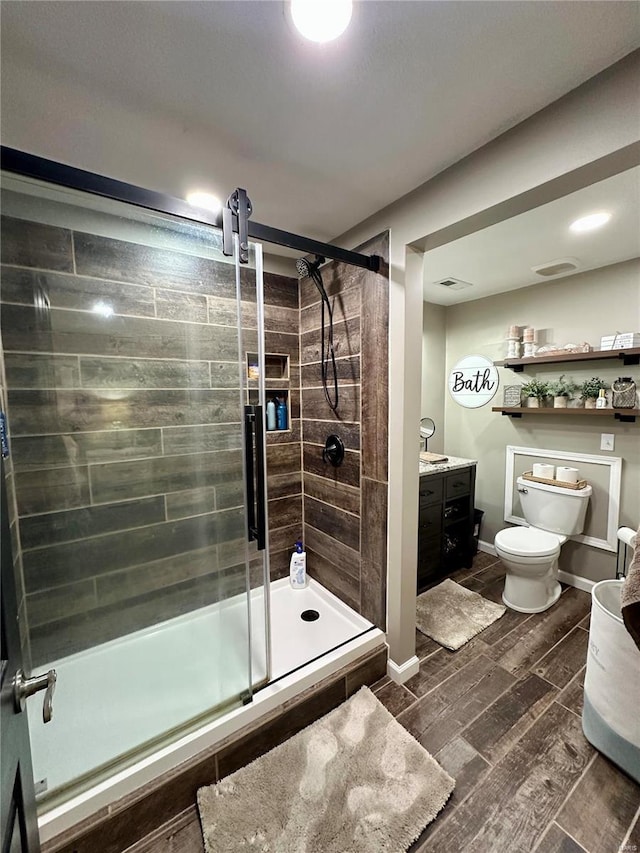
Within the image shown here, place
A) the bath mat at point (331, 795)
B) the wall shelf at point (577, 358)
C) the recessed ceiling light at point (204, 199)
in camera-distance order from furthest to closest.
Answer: the wall shelf at point (577, 358) < the recessed ceiling light at point (204, 199) < the bath mat at point (331, 795)

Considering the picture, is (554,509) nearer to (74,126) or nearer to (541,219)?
(541,219)

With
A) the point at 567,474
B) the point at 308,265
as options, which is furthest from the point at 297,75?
the point at 567,474

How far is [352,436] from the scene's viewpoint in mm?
1945

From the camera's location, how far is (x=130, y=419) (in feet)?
5.76

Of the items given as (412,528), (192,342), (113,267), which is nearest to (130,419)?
(192,342)

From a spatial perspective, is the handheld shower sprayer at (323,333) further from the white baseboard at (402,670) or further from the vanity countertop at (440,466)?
the white baseboard at (402,670)

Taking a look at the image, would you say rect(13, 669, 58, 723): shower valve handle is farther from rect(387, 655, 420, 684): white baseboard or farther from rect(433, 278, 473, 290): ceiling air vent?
rect(433, 278, 473, 290): ceiling air vent

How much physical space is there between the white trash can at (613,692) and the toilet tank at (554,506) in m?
1.05

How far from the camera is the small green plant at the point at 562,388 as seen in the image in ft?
8.21

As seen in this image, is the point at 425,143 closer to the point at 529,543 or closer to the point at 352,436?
the point at 352,436

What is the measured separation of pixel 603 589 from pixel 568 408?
1.35 metres

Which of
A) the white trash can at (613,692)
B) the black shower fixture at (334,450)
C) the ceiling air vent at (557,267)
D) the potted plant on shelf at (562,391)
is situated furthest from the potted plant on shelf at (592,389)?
the black shower fixture at (334,450)

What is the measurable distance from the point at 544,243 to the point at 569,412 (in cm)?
118

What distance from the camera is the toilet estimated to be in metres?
2.24
